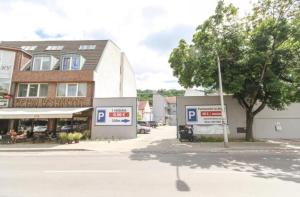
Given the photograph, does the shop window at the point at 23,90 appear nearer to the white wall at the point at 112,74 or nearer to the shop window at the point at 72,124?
the shop window at the point at 72,124

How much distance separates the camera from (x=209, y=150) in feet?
47.2

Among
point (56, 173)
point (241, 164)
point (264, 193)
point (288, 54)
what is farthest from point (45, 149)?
point (288, 54)

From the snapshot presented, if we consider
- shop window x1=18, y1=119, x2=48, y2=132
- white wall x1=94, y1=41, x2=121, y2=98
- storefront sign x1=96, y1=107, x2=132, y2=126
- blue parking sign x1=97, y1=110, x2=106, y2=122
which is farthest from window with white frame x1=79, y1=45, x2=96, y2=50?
shop window x1=18, y1=119, x2=48, y2=132

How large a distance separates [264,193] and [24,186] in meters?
7.01

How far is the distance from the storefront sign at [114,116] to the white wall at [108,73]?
203cm

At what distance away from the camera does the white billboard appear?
2251 cm

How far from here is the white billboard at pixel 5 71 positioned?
73.8ft

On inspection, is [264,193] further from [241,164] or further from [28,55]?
[28,55]

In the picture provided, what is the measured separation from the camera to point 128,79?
3528 centimetres

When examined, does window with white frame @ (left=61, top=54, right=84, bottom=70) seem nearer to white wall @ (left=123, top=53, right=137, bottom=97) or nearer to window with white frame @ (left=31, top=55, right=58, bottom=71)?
window with white frame @ (left=31, top=55, right=58, bottom=71)

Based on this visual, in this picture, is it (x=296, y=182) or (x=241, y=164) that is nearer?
(x=296, y=182)

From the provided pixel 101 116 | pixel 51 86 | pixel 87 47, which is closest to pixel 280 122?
pixel 101 116

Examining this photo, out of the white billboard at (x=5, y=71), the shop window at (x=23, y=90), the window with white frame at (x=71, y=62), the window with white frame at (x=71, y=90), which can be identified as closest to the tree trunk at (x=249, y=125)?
the window with white frame at (x=71, y=90)

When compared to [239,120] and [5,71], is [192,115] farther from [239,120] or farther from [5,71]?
[5,71]
